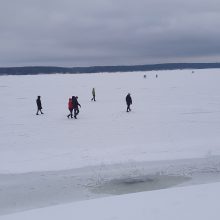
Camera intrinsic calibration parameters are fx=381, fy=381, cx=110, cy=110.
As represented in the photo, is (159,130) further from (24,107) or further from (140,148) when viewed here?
(24,107)

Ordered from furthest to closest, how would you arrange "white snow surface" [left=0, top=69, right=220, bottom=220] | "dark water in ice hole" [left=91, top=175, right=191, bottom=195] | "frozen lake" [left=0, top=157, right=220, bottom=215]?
"dark water in ice hole" [left=91, top=175, right=191, bottom=195]
"frozen lake" [left=0, top=157, right=220, bottom=215]
"white snow surface" [left=0, top=69, right=220, bottom=220]

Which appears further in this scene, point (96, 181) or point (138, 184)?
point (96, 181)

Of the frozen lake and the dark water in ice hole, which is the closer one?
the frozen lake

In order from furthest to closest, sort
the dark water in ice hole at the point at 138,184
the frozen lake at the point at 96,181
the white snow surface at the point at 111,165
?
the dark water in ice hole at the point at 138,184, the frozen lake at the point at 96,181, the white snow surface at the point at 111,165

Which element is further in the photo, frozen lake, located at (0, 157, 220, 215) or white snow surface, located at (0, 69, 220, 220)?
frozen lake, located at (0, 157, 220, 215)

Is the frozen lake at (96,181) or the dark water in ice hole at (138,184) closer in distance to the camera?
the frozen lake at (96,181)

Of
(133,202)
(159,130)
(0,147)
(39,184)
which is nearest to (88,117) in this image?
(159,130)

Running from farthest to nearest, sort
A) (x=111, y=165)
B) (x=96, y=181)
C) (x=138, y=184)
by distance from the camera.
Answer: (x=111, y=165) → (x=96, y=181) → (x=138, y=184)

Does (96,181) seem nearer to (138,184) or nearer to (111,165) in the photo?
(138,184)

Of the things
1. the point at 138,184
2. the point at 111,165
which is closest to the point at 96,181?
the point at 138,184

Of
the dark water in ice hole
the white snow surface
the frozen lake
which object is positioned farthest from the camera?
the dark water in ice hole

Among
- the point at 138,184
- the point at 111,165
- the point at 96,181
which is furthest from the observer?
the point at 111,165

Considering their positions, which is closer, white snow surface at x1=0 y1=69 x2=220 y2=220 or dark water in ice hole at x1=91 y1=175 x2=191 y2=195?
white snow surface at x1=0 y1=69 x2=220 y2=220

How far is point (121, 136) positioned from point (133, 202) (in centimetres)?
662
